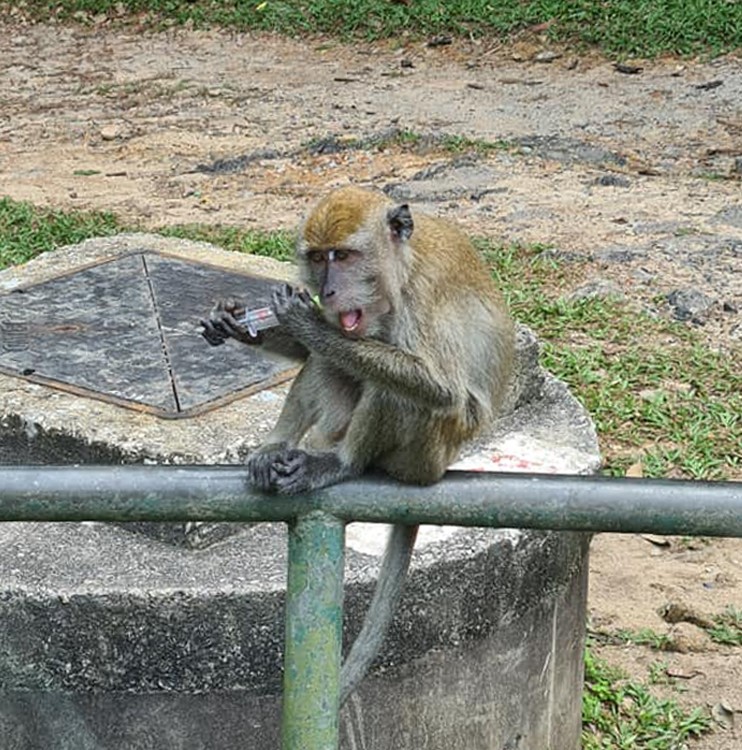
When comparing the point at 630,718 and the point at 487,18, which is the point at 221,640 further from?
the point at 487,18

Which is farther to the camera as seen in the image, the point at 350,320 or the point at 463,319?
the point at 463,319

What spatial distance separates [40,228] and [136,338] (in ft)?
11.8

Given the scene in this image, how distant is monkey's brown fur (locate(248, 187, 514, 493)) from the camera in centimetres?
304

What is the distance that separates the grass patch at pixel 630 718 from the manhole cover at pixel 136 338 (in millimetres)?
1317

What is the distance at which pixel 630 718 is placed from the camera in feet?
14.7

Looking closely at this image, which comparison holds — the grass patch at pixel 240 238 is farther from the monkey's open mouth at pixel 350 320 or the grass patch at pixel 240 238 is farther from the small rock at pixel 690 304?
the monkey's open mouth at pixel 350 320

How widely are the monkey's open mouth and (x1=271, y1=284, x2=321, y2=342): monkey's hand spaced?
0.34ft

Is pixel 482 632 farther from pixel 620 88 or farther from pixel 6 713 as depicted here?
pixel 620 88

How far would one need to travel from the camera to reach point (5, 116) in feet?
37.5

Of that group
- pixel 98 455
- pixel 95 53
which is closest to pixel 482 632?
pixel 98 455

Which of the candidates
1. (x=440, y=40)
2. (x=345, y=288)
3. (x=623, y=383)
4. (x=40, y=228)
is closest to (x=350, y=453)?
(x=345, y=288)

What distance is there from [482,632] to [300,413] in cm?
79

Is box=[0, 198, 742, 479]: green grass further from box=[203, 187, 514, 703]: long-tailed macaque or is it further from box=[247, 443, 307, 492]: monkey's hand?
box=[247, 443, 307, 492]: monkey's hand

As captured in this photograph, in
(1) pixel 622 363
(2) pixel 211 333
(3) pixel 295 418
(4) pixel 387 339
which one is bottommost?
(1) pixel 622 363
